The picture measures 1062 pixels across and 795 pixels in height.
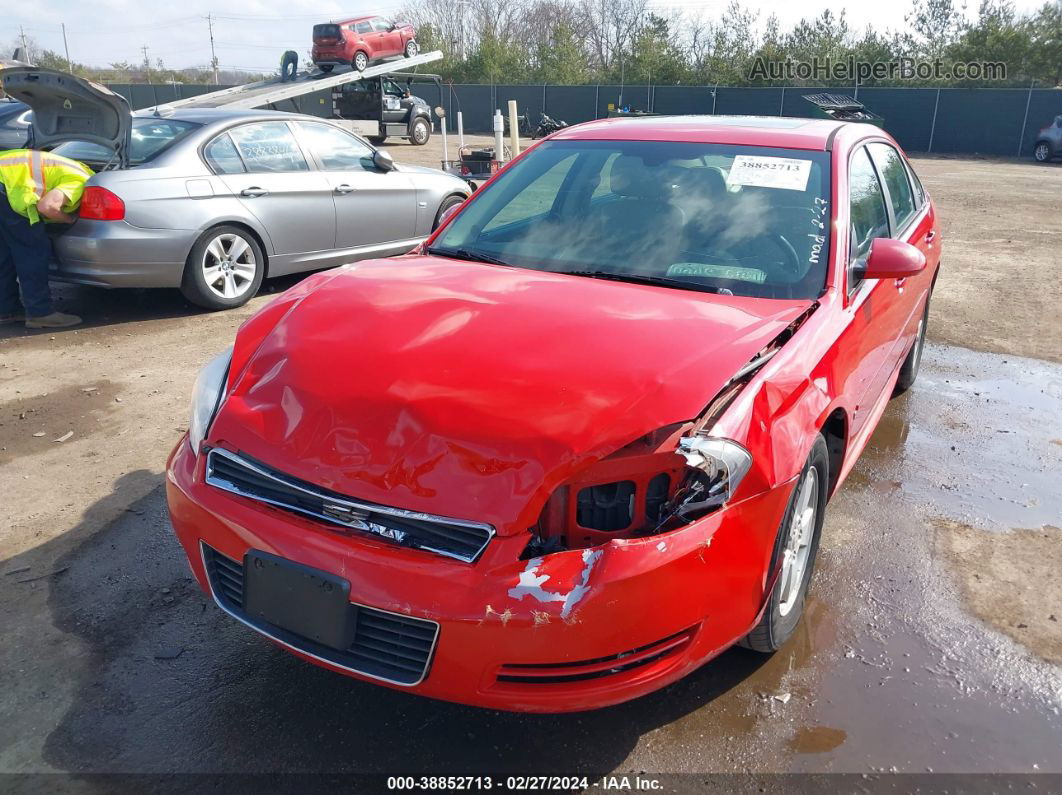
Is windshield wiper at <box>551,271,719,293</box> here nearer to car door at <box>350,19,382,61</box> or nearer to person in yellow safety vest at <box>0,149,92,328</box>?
person in yellow safety vest at <box>0,149,92,328</box>

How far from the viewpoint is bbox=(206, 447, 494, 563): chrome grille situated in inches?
80.9

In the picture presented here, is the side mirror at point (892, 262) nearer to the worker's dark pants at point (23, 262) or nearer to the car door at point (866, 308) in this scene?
the car door at point (866, 308)

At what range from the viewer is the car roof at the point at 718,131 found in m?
3.48

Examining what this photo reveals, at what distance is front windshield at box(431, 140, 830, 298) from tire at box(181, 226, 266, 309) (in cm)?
359

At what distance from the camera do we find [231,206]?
6582mm

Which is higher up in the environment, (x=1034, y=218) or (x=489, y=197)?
(x=489, y=197)

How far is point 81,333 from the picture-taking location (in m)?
6.34

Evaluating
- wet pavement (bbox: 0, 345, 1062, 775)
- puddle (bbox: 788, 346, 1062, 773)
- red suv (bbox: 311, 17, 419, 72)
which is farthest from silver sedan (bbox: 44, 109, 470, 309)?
red suv (bbox: 311, 17, 419, 72)

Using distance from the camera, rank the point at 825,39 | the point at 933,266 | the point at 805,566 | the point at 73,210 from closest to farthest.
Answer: the point at 805,566, the point at 933,266, the point at 73,210, the point at 825,39

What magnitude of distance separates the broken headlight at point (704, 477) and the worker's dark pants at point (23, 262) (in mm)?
5763

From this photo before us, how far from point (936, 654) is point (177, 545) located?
2918mm

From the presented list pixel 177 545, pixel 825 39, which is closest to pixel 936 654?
pixel 177 545

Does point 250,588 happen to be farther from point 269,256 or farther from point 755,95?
point 755,95

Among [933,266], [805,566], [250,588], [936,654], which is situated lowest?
[936,654]
